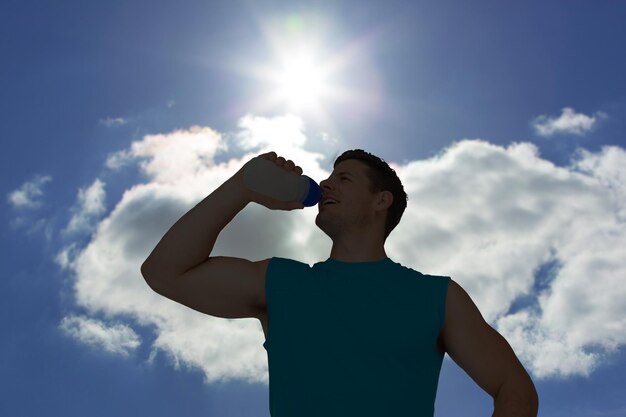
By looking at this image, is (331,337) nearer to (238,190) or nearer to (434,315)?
(434,315)

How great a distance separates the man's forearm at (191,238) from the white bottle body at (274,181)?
0.54ft

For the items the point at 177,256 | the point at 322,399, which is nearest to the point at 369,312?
the point at 322,399

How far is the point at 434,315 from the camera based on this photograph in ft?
14.3

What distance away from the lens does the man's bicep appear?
169 inches

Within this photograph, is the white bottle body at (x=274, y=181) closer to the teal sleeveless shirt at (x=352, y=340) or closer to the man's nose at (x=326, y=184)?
the man's nose at (x=326, y=184)

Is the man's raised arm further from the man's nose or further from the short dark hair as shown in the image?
the short dark hair

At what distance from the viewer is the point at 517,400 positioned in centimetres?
416

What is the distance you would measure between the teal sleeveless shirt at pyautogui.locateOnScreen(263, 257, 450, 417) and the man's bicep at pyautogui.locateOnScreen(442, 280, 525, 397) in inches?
3.2

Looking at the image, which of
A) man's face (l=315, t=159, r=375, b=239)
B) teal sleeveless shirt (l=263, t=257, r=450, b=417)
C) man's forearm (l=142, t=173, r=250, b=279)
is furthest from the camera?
man's face (l=315, t=159, r=375, b=239)

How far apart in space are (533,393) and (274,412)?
148 cm

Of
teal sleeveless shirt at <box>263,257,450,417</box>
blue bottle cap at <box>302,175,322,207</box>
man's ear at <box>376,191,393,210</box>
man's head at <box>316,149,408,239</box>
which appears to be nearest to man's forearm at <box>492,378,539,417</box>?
teal sleeveless shirt at <box>263,257,450,417</box>

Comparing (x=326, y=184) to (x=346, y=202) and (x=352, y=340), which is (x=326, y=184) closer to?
(x=346, y=202)

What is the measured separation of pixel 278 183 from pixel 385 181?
34.9 inches

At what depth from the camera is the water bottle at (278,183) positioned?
4.73 m
